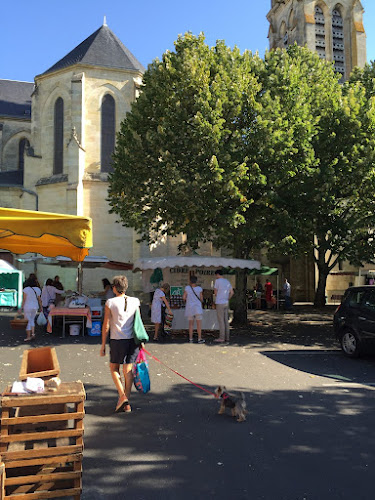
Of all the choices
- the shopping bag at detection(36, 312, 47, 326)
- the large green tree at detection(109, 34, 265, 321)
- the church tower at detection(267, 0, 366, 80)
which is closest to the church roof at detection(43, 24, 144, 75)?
the large green tree at detection(109, 34, 265, 321)

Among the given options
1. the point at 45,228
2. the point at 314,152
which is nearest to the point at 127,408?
the point at 45,228

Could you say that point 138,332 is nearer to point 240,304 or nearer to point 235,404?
point 235,404

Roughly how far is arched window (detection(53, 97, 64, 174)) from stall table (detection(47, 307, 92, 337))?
16.9 metres

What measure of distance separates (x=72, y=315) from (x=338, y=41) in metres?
42.3

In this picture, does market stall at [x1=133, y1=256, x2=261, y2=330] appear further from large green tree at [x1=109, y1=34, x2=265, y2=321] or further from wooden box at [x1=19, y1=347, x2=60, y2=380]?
wooden box at [x1=19, y1=347, x2=60, y2=380]

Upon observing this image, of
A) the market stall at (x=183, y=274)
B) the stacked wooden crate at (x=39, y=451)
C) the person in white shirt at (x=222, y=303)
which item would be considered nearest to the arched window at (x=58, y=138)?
the market stall at (x=183, y=274)

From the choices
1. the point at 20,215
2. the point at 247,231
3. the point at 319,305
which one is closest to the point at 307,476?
the point at 20,215

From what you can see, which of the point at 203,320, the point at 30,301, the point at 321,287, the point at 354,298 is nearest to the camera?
the point at 354,298

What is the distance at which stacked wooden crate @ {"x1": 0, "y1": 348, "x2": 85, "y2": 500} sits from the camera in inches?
119

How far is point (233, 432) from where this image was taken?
466cm

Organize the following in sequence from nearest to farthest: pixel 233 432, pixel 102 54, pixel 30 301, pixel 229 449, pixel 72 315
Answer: pixel 229 449 → pixel 233 432 → pixel 30 301 → pixel 72 315 → pixel 102 54

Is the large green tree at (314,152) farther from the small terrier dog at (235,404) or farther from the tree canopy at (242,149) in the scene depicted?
the small terrier dog at (235,404)

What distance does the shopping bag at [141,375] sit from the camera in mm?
5215

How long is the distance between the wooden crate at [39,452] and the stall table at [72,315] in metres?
8.45
